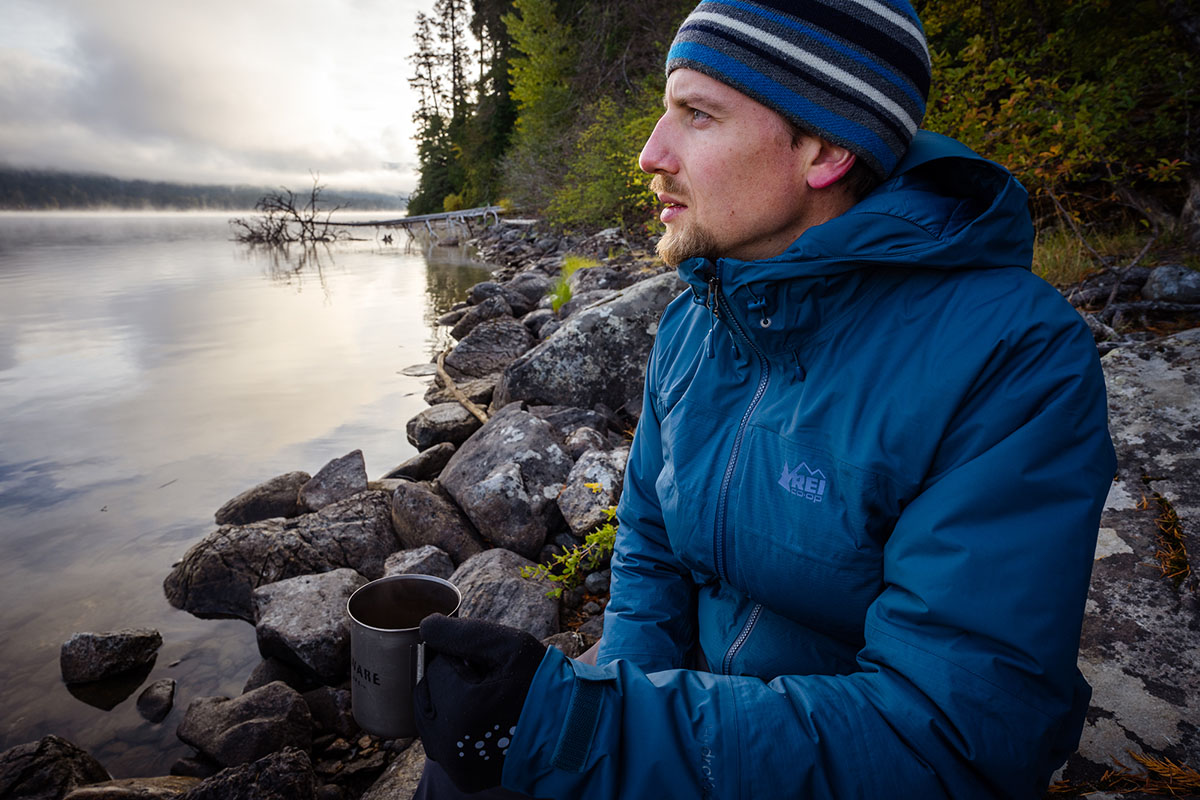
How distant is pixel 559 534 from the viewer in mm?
3951

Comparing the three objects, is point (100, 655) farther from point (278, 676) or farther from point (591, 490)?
point (591, 490)

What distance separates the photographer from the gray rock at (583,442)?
445 centimetres

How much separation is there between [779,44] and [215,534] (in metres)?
4.71

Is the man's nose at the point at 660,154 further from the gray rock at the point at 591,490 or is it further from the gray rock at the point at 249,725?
the gray rock at the point at 249,725

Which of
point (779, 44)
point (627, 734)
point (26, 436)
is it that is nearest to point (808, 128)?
point (779, 44)

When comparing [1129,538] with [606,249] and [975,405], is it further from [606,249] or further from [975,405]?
[606,249]

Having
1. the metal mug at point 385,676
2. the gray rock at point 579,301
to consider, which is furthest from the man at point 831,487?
the gray rock at point 579,301

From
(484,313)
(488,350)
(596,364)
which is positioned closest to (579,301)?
(488,350)

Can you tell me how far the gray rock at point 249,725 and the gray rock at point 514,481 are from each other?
1.45 meters

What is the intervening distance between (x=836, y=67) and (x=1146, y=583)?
216 centimetres

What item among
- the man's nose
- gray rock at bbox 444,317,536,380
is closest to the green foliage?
the man's nose

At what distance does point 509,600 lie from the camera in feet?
10.3

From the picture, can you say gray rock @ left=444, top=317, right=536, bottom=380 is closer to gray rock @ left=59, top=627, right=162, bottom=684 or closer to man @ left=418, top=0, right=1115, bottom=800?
gray rock @ left=59, top=627, right=162, bottom=684

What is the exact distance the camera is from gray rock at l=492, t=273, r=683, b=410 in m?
5.76
